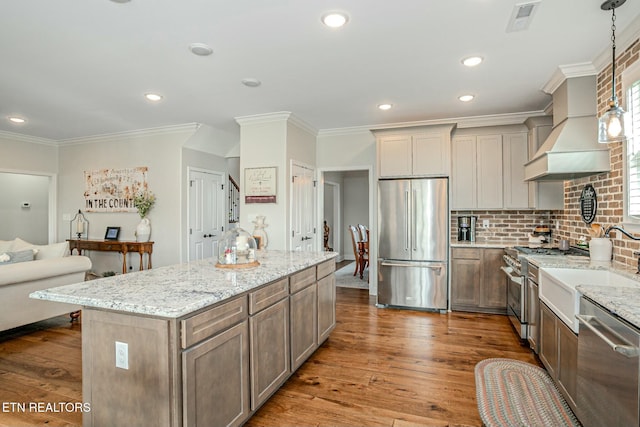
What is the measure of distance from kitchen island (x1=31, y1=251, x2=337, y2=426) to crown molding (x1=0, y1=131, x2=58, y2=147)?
5.66 metres

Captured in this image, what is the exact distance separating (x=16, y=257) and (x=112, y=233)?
2.00 metres

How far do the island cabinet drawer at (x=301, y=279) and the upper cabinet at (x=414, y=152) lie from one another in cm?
229

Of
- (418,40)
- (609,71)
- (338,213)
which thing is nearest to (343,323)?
(418,40)

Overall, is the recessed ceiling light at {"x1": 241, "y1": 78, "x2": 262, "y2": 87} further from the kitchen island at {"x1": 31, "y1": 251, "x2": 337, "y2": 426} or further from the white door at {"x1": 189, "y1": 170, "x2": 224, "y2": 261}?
the white door at {"x1": 189, "y1": 170, "x2": 224, "y2": 261}

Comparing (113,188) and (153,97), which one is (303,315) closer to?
(153,97)

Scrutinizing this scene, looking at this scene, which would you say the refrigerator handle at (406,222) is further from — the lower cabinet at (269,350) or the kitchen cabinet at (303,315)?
the lower cabinet at (269,350)

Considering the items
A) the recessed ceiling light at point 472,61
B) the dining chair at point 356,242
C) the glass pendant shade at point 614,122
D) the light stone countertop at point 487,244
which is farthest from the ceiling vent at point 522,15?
the dining chair at point 356,242

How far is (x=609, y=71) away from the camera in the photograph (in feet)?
9.69

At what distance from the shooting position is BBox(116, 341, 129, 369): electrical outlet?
65.0 inches

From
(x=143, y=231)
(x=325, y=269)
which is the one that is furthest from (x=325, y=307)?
(x=143, y=231)

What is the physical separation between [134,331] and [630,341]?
2.16m

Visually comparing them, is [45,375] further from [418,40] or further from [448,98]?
[448,98]

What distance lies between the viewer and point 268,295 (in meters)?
2.28

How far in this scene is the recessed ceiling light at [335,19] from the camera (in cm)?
232
